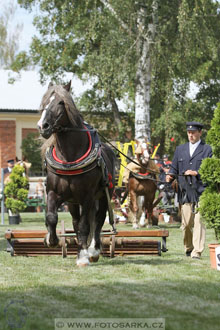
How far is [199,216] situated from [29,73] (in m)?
36.5

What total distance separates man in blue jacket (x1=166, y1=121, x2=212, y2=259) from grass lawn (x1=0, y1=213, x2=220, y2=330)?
392mm

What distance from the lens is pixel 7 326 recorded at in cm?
458

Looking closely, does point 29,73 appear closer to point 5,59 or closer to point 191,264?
point 5,59

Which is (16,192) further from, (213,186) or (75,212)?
(213,186)

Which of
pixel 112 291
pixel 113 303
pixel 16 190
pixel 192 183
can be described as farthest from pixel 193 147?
pixel 16 190

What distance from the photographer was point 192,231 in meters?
9.48

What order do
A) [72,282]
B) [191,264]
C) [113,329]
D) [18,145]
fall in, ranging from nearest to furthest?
[113,329], [72,282], [191,264], [18,145]

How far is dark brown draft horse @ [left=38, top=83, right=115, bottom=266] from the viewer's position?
781cm

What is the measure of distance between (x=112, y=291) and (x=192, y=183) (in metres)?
3.40

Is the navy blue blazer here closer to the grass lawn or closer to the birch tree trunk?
the grass lawn

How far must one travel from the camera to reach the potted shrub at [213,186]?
7.93m

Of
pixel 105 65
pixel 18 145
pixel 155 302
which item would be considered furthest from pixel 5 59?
pixel 155 302

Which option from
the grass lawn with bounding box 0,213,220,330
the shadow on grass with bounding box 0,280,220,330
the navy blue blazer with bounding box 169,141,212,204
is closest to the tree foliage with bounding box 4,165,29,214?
the grass lawn with bounding box 0,213,220,330

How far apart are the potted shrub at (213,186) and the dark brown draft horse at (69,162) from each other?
139cm
